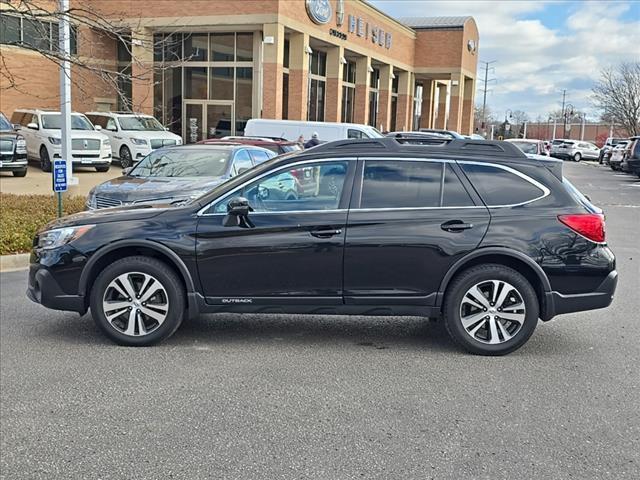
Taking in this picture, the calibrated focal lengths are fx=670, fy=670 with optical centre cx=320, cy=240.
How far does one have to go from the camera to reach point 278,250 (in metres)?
5.36

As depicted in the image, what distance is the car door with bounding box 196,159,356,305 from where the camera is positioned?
5.35 meters

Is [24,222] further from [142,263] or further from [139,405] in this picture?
[139,405]

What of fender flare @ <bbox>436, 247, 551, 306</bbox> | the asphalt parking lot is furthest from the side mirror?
fender flare @ <bbox>436, 247, 551, 306</bbox>

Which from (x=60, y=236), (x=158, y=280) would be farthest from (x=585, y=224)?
(x=60, y=236)

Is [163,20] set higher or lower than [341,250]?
higher

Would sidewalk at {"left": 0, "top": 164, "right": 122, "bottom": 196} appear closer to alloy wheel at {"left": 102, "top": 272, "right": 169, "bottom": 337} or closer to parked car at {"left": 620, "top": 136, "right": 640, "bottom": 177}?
alloy wheel at {"left": 102, "top": 272, "right": 169, "bottom": 337}

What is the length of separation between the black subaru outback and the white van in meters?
18.0

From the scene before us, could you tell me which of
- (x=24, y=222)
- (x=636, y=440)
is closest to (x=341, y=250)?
(x=636, y=440)

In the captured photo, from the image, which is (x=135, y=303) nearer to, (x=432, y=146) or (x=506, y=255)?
(x=432, y=146)

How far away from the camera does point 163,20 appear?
29.5m

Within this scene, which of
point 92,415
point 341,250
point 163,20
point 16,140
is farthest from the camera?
point 163,20

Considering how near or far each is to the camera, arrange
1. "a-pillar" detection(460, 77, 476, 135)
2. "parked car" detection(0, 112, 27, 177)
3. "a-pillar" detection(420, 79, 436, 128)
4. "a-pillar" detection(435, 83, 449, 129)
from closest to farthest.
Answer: "parked car" detection(0, 112, 27, 177) → "a-pillar" detection(460, 77, 476, 135) → "a-pillar" detection(420, 79, 436, 128) → "a-pillar" detection(435, 83, 449, 129)

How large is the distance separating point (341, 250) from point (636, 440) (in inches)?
96.5

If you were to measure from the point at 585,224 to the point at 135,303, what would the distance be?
3.69m
